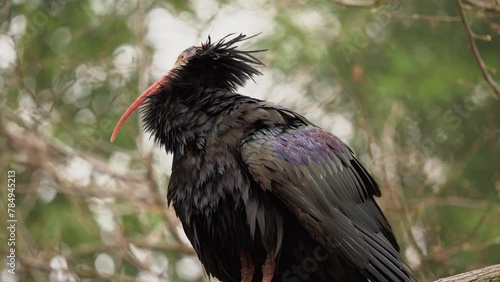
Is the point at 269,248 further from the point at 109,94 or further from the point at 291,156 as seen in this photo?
the point at 109,94

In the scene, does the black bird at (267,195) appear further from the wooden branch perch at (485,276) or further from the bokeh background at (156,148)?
the bokeh background at (156,148)

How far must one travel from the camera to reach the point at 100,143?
446 inches

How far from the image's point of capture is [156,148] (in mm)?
9375

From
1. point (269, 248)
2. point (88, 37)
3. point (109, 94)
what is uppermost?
point (88, 37)

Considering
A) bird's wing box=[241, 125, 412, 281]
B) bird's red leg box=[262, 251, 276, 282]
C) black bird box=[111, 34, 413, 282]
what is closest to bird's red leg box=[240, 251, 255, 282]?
black bird box=[111, 34, 413, 282]

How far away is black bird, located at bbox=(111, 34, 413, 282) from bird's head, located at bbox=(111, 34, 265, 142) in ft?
0.41

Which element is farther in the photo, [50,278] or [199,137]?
[50,278]

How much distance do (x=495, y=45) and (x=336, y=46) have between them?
2.80 m

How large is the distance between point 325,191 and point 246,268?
2.69ft

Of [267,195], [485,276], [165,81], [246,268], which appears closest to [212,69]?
[165,81]

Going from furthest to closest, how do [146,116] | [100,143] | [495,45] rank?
1. [495,45]
2. [100,143]
3. [146,116]

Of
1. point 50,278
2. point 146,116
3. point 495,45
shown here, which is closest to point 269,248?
point 146,116

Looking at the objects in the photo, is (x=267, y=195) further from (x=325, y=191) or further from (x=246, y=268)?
(x=246, y=268)

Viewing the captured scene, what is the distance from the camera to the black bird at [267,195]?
6.05 meters
